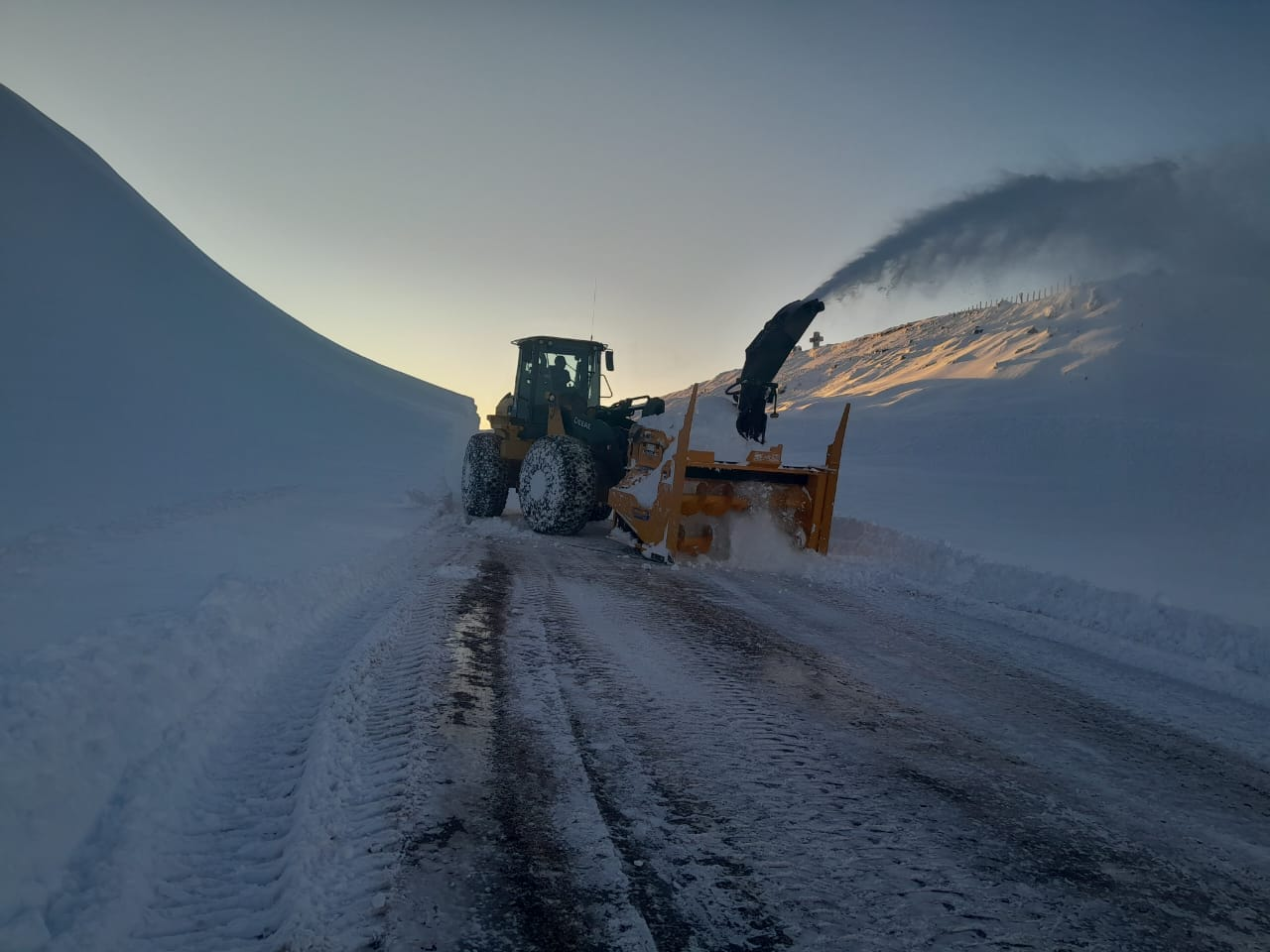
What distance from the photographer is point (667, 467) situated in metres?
8.31

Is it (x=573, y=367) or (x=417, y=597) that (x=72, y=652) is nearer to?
(x=417, y=597)

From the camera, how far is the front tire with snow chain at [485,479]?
11.7m

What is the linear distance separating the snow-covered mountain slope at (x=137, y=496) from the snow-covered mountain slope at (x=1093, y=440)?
793 cm

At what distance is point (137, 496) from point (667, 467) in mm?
8284

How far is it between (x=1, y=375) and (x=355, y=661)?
18.4 metres

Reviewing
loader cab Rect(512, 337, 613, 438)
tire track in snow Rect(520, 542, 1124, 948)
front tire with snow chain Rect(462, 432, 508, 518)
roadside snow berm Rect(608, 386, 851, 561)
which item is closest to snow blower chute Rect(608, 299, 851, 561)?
roadside snow berm Rect(608, 386, 851, 561)

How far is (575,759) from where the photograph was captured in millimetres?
3008

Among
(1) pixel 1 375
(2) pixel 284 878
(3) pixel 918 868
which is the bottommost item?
(2) pixel 284 878

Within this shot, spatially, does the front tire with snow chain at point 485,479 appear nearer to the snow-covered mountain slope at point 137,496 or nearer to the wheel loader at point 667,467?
the snow-covered mountain slope at point 137,496

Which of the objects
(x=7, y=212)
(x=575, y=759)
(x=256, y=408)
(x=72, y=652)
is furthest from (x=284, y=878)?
(x=7, y=212)

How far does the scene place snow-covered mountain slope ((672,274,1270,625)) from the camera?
11.3 metres

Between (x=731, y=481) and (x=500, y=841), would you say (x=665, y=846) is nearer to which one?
(x=500, y=841)

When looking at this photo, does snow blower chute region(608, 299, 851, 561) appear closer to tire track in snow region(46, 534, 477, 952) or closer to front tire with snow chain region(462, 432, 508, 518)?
front tire with snow chain region(462, 432, 508, 518)

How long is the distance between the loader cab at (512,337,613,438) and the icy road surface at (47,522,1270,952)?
6923mm
